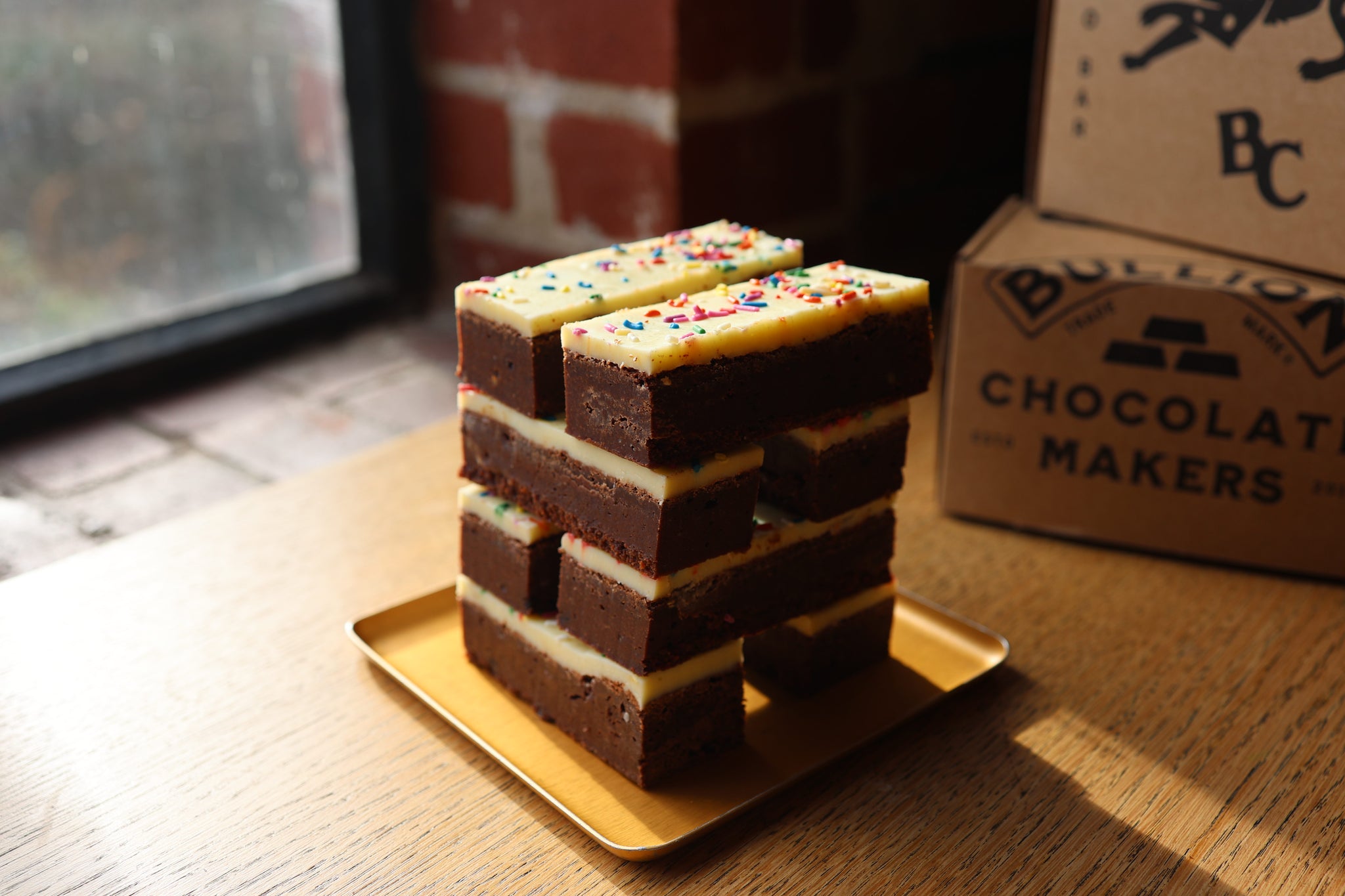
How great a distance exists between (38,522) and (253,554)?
24 centimetres

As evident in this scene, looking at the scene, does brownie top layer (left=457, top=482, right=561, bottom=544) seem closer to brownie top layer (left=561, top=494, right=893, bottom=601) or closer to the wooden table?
brownie top layer (left=561, top=494, right=893, bottom=601)

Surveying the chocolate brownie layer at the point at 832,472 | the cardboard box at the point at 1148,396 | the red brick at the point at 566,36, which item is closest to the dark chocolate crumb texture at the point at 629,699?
the chocolate brownie layer at the point at 832,472

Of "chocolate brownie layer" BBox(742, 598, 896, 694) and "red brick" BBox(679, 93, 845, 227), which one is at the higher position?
"red brick" BBox(679, 93, 845, 227)

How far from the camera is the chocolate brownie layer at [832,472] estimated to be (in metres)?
0.89

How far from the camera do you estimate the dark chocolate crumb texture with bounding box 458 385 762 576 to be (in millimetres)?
793

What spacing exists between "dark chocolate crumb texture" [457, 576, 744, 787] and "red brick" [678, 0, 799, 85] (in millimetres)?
726

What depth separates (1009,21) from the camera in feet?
6.04

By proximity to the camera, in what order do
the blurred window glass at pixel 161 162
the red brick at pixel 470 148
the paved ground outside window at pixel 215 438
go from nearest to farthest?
the paved ground outside window at pixel 215 438
the blurred window glass at pixel 161 162
the red brick at pixel 470 148

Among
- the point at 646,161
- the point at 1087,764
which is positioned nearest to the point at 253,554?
the point at 646,161

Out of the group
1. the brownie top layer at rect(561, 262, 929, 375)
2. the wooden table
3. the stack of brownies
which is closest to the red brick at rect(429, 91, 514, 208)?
the wooden table

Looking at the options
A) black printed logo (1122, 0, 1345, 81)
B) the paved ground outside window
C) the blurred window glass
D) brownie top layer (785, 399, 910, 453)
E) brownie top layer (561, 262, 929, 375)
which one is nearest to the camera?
brownie top layer (561, 262, 929, 375)

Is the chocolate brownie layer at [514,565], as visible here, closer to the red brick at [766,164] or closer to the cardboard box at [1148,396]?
the cardboard box at [1148,396]

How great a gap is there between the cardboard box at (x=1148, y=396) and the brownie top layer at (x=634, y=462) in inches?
17.2

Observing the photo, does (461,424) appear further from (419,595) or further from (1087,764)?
(1087,764)
